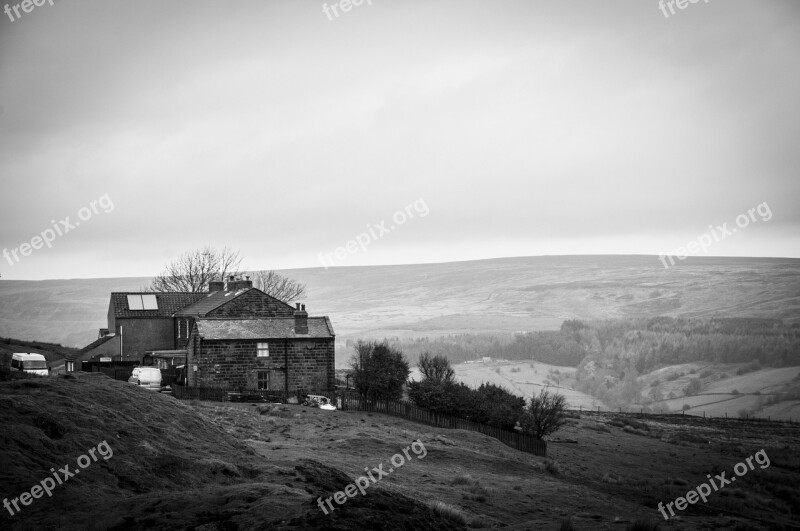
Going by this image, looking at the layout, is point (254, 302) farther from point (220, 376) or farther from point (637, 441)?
point (637, 441)

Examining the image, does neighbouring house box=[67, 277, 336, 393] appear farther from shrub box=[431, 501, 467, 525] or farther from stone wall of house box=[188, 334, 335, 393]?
shrub box=[431, 501, 467, 525]

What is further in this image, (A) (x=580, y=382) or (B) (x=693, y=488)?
(A) (x=580, y=382)

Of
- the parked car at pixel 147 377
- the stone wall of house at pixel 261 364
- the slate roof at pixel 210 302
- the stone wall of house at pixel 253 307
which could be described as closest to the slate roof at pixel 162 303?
the slate roof at pixel 210 302

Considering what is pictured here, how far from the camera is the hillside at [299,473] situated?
14.6m

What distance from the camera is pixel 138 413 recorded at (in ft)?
74.8

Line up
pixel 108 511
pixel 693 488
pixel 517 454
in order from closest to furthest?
pixel 108 511, pixel 693 488, pixel 517 454

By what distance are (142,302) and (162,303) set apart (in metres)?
1.63

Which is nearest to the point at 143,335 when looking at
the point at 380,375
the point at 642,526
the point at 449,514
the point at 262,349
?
the point at 262,349

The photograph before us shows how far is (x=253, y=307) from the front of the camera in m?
51.9

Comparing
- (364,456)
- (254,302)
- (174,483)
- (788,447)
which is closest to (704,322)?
(788,447)

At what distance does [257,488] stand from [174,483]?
3.93m

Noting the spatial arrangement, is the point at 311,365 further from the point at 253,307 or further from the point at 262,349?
the point at 253,307

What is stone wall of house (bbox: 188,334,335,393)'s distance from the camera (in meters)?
46.8

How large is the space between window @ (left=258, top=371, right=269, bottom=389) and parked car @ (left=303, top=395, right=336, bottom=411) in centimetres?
437
